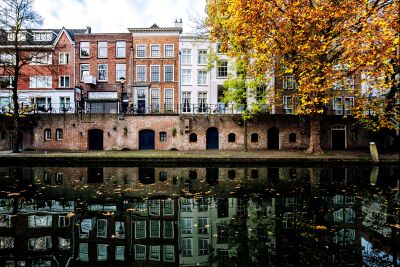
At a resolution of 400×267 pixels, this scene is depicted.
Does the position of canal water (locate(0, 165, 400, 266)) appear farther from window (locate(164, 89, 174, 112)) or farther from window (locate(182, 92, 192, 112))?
window (locate(164, 89, 174, 112))

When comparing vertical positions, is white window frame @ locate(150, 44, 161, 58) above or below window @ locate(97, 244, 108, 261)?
above

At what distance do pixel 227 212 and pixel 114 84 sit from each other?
98.9 ft

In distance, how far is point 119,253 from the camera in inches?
188

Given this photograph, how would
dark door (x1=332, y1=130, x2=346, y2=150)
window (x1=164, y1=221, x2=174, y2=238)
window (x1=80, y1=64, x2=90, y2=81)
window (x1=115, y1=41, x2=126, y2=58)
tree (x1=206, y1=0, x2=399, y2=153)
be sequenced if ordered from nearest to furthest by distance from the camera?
window (x1=164, y1=221, x2=174, y2=238)
tree (x1=206, y1=0, x2=399, y2=153)
dark door (x1=332, y1=130, x2=346, y2=150)
window (x1=115, y1=41, x2=126, y2=58)
window (x1=80, y1=64, x2=90, y2=81)

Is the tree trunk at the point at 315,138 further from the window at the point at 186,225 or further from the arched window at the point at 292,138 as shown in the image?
the window at the point at 186,225

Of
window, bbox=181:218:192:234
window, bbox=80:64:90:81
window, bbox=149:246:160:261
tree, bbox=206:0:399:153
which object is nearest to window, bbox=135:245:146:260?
window, bbox=149:246:160:261

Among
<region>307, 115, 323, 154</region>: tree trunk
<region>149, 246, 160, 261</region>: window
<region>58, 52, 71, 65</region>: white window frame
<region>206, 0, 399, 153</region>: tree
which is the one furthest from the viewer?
<region>58, 52, 71, 65</region>: white window frame

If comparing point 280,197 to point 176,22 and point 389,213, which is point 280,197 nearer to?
point 389,213

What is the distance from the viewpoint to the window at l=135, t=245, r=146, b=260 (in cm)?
465

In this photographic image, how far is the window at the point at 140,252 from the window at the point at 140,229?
438 millimetres

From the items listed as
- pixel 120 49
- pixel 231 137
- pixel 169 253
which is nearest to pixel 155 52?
pixel 120 49

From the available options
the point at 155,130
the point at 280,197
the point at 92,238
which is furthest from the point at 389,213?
the point at 155,130

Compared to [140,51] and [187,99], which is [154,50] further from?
[187,99]

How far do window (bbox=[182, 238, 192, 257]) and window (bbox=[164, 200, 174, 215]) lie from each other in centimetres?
168
